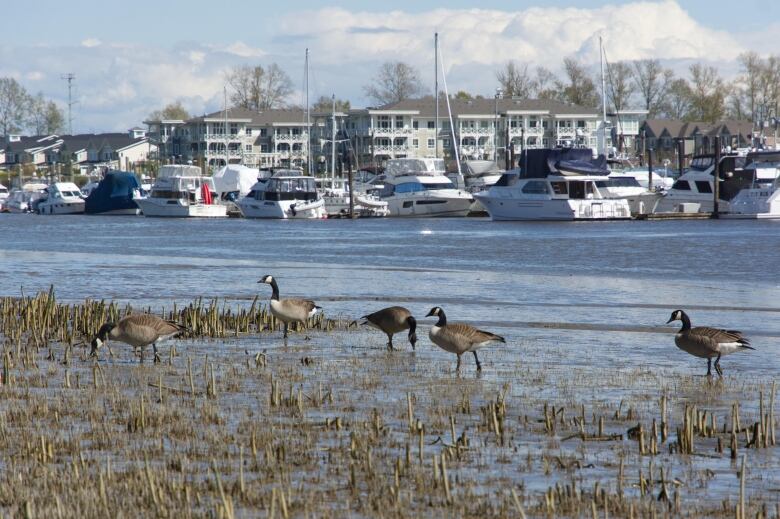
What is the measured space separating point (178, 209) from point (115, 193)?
12.6 m

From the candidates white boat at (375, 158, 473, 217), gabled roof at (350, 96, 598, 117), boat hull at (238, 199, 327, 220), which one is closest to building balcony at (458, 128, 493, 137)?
gabled roof at (350, 96, 598, 117)

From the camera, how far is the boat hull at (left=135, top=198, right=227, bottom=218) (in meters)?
91.8

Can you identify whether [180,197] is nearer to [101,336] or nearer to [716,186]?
[716,186]

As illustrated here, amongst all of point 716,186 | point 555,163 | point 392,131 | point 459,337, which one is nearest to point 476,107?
point 392,131

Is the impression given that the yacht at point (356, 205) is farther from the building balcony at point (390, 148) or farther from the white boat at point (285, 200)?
the building balcony at point (390, 148)

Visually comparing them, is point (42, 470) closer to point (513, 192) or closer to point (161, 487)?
point (161, 487)

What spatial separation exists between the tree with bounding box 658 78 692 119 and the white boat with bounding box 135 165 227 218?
102080mm

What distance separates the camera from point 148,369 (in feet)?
49.5

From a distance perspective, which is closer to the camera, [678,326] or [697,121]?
[678,326]

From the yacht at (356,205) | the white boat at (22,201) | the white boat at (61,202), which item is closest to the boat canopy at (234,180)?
the white boat at (61,202)

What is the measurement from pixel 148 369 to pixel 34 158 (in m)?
179

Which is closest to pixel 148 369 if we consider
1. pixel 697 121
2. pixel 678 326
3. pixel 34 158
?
pixel 678 326

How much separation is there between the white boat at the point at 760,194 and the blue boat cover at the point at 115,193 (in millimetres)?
50622

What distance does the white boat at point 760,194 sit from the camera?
7088 cm
